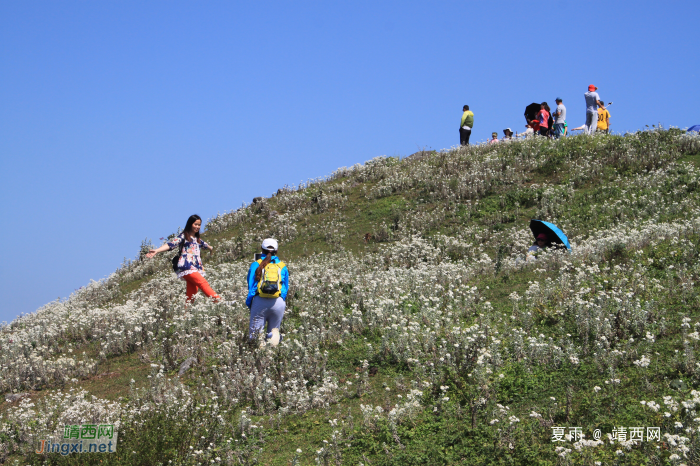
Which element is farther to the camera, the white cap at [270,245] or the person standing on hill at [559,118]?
the person standing on hill at [559,118]

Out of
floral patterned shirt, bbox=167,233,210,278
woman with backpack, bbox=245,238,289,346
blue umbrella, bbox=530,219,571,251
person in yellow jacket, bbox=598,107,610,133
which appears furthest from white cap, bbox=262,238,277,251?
person in yellow jacket, bbox=598,107,610,133

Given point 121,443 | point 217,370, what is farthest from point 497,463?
point 217,370

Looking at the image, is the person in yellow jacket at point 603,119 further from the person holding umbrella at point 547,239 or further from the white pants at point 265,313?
the white pants at point 265,313

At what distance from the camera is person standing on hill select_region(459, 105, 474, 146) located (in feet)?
89.4

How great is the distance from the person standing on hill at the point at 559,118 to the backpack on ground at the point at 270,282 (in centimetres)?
1904

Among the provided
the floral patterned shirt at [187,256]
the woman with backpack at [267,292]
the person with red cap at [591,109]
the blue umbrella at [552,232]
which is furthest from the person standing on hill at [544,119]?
the woman with backpack at [267,292]

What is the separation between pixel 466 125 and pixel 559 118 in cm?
377

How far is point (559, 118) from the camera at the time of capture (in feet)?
85.6

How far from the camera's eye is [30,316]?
18375 mm

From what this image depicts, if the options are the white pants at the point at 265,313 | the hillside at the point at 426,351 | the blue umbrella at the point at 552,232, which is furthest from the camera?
the blue umbrella at the point at 552,232

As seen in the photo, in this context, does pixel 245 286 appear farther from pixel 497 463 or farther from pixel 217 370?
pixel 497 463

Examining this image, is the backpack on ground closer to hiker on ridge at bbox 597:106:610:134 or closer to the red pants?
the red pants

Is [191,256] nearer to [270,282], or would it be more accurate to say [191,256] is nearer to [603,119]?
[270,282]

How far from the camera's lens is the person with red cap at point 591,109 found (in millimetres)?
25203
